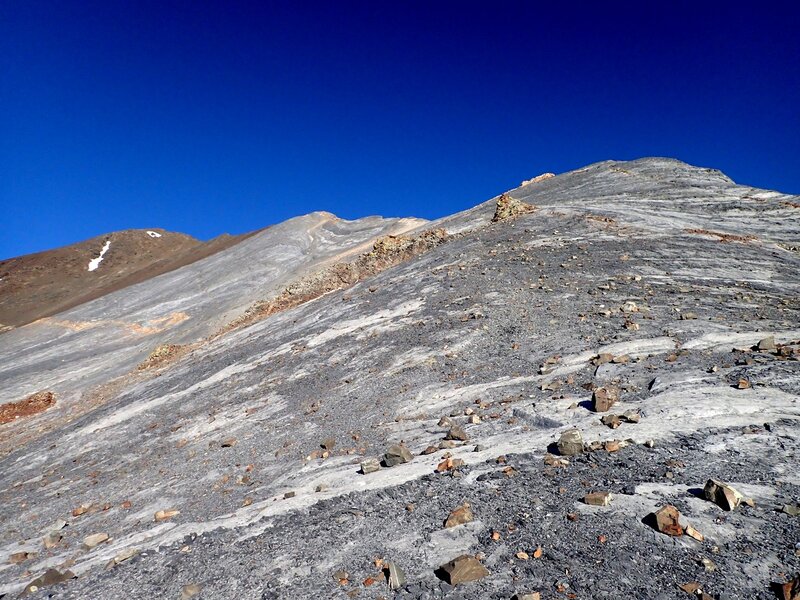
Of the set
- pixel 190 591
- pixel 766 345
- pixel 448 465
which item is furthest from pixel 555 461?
pixel 766 345

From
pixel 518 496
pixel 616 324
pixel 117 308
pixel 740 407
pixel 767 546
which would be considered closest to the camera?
pixel 767 546

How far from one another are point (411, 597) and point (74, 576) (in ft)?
15.7

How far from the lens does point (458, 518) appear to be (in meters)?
5.42

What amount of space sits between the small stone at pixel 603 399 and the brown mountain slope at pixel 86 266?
176 feet

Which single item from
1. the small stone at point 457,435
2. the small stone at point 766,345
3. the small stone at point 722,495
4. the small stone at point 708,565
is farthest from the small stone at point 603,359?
the small stone at point 708,565

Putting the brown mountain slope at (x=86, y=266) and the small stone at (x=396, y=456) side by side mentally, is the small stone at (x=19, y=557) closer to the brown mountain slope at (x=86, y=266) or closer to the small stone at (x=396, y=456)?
the small stone at (x=396, y=456)

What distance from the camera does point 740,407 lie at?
658 cm

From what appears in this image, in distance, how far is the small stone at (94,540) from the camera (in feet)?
23.6

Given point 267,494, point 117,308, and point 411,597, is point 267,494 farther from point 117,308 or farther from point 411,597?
point 117,308

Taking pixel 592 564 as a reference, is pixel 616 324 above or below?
above

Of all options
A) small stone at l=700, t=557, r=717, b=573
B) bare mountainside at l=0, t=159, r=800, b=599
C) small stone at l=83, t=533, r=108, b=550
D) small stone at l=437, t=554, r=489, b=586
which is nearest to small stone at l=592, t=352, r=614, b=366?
bare mountainside at l=0, t=159, r=800, b=599

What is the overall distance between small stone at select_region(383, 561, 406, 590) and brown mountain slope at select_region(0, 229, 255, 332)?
55.1m

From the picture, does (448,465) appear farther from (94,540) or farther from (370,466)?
(94,540)

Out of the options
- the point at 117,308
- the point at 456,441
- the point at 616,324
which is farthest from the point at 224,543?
the point at 117,308
